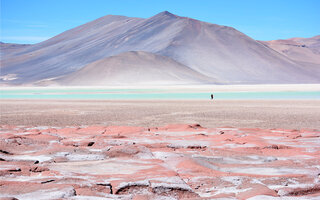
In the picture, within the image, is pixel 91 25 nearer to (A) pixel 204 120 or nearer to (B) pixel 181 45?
(B) pixel 181 45

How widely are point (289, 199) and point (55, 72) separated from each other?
10258 cm

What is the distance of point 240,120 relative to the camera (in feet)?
41.0

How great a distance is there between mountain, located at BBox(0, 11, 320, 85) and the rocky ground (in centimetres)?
7505

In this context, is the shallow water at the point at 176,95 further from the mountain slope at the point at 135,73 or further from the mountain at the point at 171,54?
the mountain at the point at 171,54

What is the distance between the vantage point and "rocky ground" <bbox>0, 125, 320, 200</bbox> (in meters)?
3.42

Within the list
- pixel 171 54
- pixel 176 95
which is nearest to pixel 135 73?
pixel 171 54

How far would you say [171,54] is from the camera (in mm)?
105438

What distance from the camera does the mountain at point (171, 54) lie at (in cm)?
9556

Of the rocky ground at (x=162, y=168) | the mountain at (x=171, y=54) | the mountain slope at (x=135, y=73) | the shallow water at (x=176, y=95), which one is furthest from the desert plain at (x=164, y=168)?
the mountain at (x=171, y=54)

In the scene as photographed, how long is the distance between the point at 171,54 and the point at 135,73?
78.6 feet

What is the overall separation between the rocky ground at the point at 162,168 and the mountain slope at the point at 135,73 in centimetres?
7026

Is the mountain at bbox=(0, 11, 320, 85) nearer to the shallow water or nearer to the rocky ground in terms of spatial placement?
the shallow water

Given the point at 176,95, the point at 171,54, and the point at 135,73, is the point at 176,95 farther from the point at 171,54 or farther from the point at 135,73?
the point at 171,54

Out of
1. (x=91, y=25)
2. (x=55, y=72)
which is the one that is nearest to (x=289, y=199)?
(x=55, y=72)
